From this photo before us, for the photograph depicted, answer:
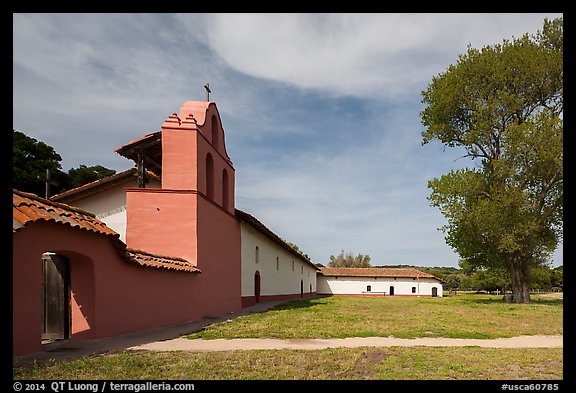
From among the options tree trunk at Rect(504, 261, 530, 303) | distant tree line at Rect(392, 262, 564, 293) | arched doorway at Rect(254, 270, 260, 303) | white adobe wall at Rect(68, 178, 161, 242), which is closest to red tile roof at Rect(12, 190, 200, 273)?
white adobe wall at Rect(68, 178, 161, 242)

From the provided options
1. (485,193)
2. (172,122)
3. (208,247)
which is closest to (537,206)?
(485,193)

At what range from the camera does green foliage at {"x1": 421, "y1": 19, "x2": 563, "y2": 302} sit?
74.4 feet

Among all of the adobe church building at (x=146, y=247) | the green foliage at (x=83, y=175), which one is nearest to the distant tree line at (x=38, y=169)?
the green foliage at (x=83, y=175)

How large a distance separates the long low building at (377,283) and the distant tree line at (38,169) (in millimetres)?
33969

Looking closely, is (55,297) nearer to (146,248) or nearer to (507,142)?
(146,248)

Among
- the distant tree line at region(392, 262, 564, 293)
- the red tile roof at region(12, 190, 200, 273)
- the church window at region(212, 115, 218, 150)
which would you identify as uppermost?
the church window at region(212, 115, 218, 150)

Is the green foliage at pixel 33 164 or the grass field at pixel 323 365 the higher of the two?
the green foliage at pixel 33 164

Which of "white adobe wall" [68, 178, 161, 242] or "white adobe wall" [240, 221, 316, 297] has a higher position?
"white adobe wall" [68, 178, 161, 242]

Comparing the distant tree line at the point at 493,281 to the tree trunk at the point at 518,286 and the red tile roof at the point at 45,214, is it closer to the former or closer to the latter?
the tree trunk at the point at 518,286

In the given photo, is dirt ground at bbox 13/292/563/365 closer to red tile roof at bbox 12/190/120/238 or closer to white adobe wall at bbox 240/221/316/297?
red tile roof at bbox 12/190/120/238

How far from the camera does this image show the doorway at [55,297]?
8.27 meters

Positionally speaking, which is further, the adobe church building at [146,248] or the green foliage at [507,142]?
the green foliage at [507,142]

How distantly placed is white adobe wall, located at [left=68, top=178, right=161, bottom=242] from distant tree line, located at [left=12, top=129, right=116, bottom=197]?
17331mm
